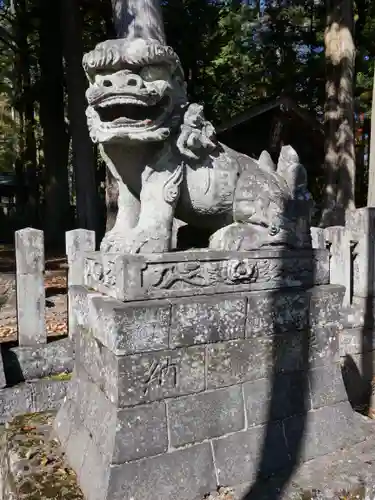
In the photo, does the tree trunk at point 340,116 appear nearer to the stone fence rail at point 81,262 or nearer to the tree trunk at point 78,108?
the stone fence rail at point 81,262

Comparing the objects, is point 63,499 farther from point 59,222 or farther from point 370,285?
point 59,222

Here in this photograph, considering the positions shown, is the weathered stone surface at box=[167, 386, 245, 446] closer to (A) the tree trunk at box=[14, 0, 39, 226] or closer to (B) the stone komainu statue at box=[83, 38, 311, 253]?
(B) the stone komainu statue at box=[83, 38, 311, 253]

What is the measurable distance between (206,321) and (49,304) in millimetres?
4818

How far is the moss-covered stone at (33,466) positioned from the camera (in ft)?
7.73

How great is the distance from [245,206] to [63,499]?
188 cm

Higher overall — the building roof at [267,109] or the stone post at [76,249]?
the building roof at [267,109]

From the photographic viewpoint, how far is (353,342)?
210 inches

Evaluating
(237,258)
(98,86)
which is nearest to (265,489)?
(237,258)

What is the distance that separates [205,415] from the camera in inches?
97.7

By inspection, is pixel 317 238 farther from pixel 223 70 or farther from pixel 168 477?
pixel 223 70

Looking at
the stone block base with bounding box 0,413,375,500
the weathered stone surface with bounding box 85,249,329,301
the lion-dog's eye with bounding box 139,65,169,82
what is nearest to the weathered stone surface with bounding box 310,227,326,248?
the weathered stone surface with bounding box 85,249,329,301

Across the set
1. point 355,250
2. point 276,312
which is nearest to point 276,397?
point 276,312

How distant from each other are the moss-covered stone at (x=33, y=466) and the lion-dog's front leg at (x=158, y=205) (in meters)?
1.29

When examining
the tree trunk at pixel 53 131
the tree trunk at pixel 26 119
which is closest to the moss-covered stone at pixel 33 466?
the tree trunk at pixel 53 131
